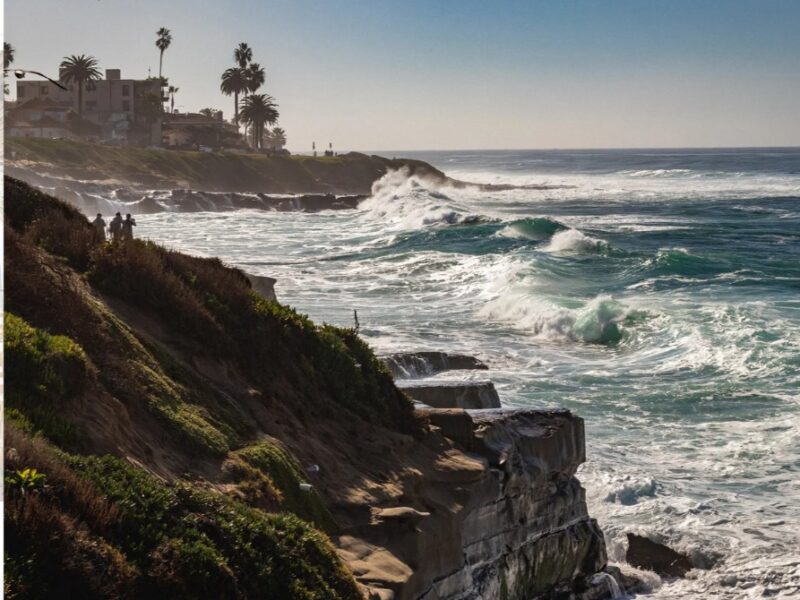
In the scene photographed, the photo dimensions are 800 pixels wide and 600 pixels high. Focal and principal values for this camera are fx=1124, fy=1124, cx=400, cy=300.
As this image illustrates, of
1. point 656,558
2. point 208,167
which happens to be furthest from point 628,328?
point 208,167

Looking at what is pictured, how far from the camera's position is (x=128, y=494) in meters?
8.63

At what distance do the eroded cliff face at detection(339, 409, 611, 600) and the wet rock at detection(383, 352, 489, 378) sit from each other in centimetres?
613

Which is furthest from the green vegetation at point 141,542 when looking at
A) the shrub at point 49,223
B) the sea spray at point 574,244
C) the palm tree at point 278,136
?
the palm tree at point 278,136

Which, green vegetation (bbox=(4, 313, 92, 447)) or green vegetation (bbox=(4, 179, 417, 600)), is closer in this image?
green vegetation (bbox=(4, 179, 417, 600))

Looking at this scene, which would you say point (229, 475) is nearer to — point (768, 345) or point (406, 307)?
point (768, 345)

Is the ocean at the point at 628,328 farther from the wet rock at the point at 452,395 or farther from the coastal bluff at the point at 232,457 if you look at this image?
the coastal bluff at the point at 232,457

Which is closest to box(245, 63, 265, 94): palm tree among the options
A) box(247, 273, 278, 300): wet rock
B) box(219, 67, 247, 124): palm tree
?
box(219, 67, 247, 124): palm tree

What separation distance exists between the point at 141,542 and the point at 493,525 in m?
5.65

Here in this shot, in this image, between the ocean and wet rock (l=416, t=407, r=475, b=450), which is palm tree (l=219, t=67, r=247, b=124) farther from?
wet rock (l=416, t=407, r=475, b=450)

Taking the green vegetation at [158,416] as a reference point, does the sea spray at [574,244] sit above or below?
below

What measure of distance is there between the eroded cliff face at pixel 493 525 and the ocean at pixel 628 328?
6.99ft

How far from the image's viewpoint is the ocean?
59.4ft

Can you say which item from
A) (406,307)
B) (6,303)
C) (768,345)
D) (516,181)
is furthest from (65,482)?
(516,181)

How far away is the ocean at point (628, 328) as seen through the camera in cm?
1809
